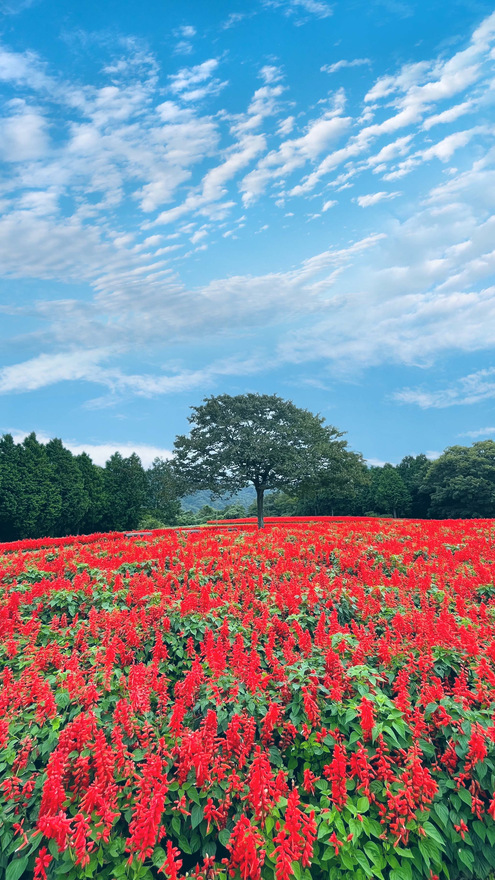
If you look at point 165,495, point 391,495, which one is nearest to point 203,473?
point 165,495

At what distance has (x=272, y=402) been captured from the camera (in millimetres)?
29172

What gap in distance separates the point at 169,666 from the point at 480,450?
53.6 m

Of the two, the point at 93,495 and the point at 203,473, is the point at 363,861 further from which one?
the point at 93,495

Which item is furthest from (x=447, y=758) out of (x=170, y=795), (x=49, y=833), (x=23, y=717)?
(x=23, y=717)

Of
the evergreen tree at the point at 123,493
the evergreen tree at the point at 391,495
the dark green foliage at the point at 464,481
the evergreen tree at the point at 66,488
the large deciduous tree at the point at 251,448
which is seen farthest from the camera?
the evergreen tree at the point at 391,495

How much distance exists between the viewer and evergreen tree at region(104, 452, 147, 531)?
1588 inches

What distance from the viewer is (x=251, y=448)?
2653cm

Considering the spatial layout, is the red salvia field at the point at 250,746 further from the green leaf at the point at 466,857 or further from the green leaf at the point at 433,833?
the green leaf at the point at 466,857

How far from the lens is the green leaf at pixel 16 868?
2729 millimetres

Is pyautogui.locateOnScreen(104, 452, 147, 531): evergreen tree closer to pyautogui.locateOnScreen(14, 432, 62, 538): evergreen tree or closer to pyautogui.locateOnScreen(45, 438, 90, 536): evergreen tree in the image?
pyautogui.locateOnScreen(45, 438, 90, 536): evergreen tree

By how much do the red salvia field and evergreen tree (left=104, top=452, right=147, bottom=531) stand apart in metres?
35.8

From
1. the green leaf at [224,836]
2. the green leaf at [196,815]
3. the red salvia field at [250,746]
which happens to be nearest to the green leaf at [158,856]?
the red salvia field at [250,746]

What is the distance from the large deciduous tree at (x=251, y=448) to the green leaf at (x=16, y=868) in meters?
23.3

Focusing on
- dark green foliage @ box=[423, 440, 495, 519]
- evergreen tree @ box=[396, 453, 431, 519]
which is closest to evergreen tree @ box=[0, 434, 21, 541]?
dark green foliage @ box=[423, 440, 495, 519]
